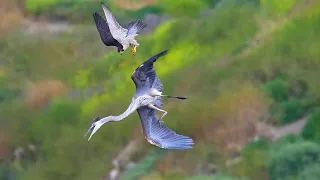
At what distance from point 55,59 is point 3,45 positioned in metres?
1.39

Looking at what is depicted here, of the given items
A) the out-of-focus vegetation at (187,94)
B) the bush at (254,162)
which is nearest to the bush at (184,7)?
the out-of-focus vegetation at (187,94)

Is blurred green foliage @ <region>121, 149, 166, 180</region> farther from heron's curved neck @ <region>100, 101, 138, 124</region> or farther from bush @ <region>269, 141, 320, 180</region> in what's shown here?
heron's curved neck @ <region>100, 101, 138, 124</region>

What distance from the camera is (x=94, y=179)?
8188 mm

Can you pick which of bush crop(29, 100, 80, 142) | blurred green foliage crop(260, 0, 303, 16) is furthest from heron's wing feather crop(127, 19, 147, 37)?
blurred green foliage crop(260, 0, 303, 16)

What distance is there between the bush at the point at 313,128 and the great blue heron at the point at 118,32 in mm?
5248

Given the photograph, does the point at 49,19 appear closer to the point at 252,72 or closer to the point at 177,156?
the point at 252,72

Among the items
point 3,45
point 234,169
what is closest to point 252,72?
point 234,169

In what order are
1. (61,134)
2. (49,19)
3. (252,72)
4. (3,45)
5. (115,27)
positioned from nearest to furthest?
(115,27), (61,134), (252,72), (3,45), (49,19)

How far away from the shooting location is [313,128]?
28.8 feet

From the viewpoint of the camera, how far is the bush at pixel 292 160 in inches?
296

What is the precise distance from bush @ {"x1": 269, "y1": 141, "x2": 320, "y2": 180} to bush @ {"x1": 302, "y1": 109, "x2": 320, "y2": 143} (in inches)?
28.4

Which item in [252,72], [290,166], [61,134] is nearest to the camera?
[290,166]

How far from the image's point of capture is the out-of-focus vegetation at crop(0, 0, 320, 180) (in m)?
8.11

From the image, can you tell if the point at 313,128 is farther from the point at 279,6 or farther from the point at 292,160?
the point at 279,6
